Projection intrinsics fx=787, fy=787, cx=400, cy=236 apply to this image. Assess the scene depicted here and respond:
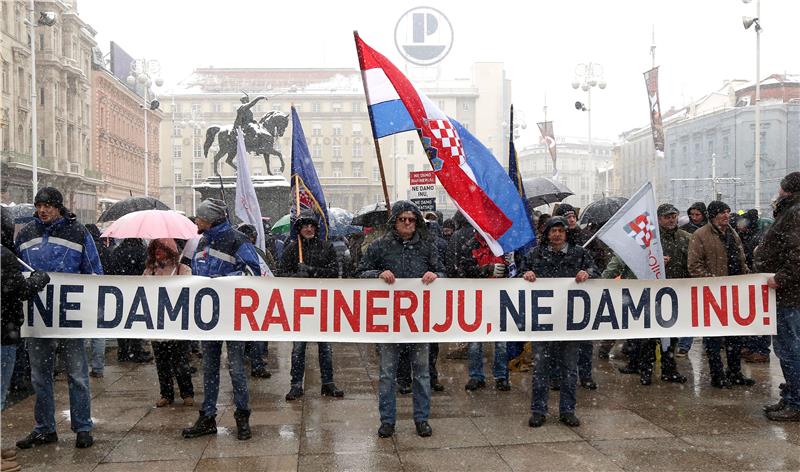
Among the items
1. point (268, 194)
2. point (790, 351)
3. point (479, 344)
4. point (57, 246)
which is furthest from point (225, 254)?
point (268, 194)

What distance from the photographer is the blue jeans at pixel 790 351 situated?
6.37 metres

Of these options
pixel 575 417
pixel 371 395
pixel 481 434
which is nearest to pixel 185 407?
pixel 371 395

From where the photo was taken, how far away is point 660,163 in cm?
6875

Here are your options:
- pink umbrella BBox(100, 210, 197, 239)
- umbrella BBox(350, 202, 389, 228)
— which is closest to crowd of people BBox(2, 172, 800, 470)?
pink umbrella BBox(100, 210, 197, 239)

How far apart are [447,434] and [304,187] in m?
3.02

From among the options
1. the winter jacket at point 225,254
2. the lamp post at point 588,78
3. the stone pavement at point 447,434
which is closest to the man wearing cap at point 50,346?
the stone pavement at point 447,434

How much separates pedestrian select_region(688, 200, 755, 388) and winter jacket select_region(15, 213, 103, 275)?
217 inches

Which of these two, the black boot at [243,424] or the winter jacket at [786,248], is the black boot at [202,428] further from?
the winter jacket at [786,248]

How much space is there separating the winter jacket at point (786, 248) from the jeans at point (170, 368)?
5177mm

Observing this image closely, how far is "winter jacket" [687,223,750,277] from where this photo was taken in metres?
7.65

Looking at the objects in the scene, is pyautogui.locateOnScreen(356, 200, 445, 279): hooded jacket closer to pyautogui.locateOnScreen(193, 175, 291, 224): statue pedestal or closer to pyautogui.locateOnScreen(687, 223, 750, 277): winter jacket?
pyautogui.locateOnScreen(687, 223, 750, 277): winter jacket

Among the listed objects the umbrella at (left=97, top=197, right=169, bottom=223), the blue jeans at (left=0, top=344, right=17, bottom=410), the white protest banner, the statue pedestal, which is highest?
the statue pedestal

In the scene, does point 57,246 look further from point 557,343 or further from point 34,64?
point 34,64

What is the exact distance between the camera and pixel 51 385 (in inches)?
228
